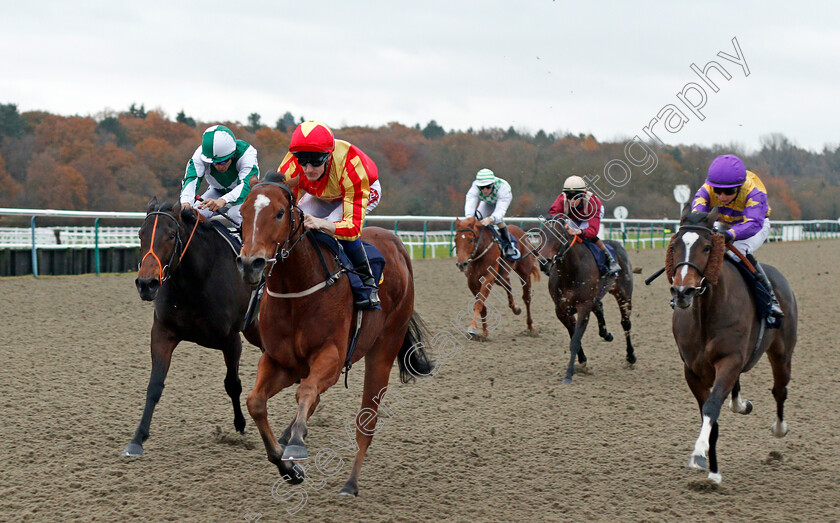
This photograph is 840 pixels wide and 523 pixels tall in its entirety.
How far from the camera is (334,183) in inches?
163

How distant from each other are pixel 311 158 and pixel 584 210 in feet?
16.3

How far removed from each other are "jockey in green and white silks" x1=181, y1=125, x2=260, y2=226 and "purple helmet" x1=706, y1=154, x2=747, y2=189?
125 inches

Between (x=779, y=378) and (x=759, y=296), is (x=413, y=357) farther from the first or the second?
(x=779, y=378)

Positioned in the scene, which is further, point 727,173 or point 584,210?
point 584,210

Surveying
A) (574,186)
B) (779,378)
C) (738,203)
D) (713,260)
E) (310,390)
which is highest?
(574,186)

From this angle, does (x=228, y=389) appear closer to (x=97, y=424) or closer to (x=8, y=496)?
(x=97, y=424)

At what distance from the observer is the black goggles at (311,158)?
12.7 ft

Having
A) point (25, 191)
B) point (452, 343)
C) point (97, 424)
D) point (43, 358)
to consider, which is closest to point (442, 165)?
point (25, 191)

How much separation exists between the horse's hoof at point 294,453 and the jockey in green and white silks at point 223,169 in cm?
247

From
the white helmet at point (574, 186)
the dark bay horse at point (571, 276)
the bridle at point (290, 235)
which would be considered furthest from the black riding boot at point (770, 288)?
the white helmet at point (574, 186)

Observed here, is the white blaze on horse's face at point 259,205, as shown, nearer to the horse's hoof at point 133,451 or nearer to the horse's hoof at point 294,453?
the horse's hoof at point 294,453

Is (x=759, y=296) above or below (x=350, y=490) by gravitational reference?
above

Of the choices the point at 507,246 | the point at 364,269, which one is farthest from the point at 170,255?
the point at 507,246

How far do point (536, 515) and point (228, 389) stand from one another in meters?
2.44
